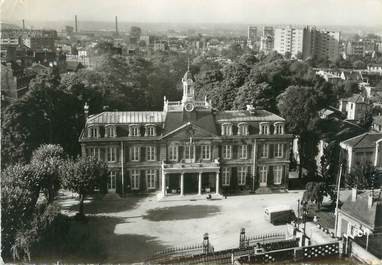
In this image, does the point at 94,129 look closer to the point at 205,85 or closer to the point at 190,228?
the point at 190,228

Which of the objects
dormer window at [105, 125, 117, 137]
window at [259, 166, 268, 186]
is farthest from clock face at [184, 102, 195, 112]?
window at [259, 166, 268, 186]

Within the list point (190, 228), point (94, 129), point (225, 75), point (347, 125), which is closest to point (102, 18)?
point (94, 129)

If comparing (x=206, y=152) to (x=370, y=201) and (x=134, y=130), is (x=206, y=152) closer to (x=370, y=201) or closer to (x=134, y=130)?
(x=134, y=130)

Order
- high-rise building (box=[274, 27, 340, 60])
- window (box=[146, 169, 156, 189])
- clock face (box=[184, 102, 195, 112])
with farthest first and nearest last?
1. high-rise building (box=[274, 27, 340, 60])
2. window (box=[146, 169, 156, 189])
3. clock face (box=[184, 102, 195, 112])

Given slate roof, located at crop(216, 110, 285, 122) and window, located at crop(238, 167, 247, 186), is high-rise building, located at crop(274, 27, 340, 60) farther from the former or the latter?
window, located at crop(238, 167, 247, 186)

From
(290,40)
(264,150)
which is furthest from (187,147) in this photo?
(290,40)

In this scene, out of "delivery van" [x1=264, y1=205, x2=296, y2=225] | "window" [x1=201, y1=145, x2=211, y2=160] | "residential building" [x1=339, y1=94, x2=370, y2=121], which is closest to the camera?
"delivery van" [x1=264, y1=205, x2=296, y2=225]

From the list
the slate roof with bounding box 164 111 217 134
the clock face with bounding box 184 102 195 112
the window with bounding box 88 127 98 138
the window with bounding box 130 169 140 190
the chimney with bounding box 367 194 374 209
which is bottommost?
the window with bounding box 130 169 140 190
